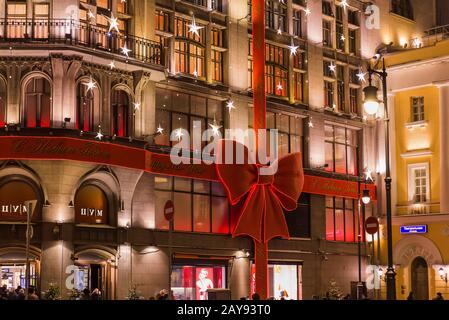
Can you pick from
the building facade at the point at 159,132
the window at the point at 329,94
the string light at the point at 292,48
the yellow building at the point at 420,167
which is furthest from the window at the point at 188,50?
the yellow building at the point at 420,167

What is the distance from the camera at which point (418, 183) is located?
54.2 meters

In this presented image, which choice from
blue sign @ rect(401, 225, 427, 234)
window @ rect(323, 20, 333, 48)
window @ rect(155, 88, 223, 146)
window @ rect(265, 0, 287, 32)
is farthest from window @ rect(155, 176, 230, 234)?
window @ rect(323, 20, 333, 48)

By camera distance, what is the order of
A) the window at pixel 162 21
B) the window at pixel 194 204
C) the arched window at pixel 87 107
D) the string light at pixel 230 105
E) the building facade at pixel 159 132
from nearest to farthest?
the building facade at pixel 159 132, the arched window at pixel 87 107, the window at pixel 194 204, the window at pixel 162 21, the string light at pixel 230 105

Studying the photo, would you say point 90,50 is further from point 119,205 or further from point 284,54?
point 284,54

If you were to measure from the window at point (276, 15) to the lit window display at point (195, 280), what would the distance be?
13990mm

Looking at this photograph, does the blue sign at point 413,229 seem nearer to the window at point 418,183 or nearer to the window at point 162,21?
the window at point 418,183

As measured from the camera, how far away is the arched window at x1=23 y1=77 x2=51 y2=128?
37375 millimetres

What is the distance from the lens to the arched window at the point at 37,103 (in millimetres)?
37375

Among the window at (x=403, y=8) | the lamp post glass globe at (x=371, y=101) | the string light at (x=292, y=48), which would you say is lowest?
the lamp post glass globe at (x=371, y=101)

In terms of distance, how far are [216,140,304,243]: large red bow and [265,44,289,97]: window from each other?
5.49 m

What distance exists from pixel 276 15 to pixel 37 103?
17.8 m

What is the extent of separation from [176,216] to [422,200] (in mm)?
17456
